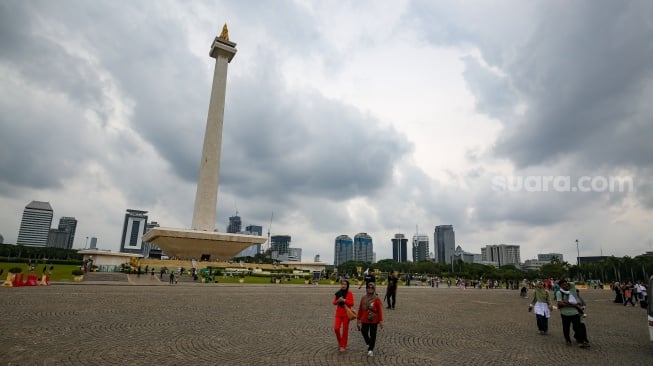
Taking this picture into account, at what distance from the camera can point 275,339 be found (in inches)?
343

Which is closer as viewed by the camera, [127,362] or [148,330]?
[127,362]

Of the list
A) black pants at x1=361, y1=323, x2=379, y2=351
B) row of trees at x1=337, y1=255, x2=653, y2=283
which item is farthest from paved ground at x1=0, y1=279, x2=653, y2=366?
row of trees at x1=337, y1=255, x2=653, y2=283

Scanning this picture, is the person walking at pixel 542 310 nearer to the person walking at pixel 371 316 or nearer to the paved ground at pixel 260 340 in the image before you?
the paved ground at pixel 260 340

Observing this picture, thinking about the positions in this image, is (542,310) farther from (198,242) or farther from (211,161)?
(211,161)

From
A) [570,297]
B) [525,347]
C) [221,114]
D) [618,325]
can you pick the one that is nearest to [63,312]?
[525,347]

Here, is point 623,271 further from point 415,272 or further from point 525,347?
point 525,347

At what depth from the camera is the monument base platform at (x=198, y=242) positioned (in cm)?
5559

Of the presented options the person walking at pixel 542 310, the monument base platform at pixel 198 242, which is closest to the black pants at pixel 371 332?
the person walking at pixel 542 310

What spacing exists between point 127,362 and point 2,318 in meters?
6.20

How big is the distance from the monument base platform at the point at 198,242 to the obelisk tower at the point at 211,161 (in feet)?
11.2

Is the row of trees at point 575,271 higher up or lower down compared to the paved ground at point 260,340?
higher up

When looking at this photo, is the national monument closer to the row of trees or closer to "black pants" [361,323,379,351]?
the row of trees

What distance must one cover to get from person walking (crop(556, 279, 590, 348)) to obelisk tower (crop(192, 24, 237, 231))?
5683 cm

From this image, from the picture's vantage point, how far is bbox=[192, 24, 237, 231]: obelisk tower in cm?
6050
